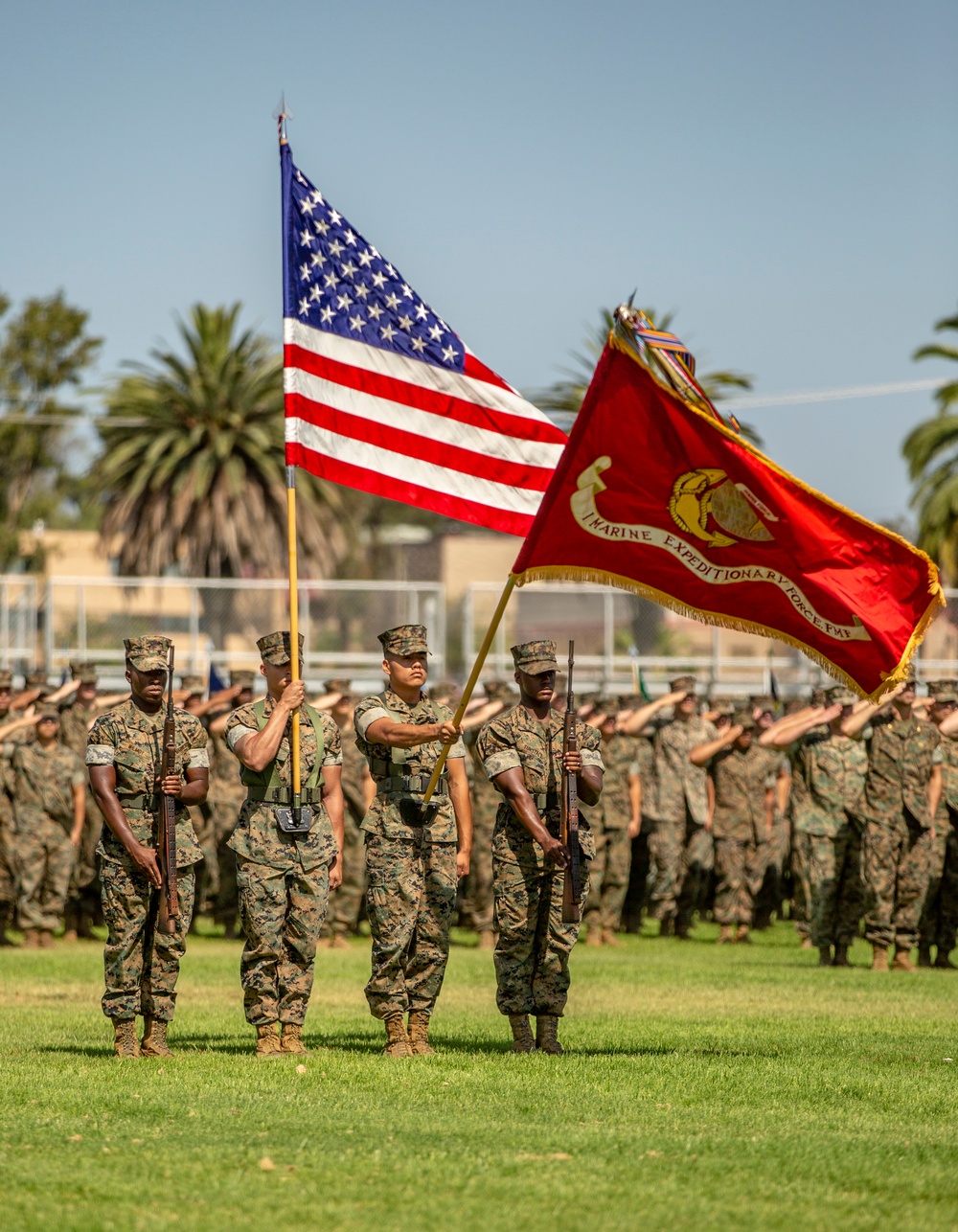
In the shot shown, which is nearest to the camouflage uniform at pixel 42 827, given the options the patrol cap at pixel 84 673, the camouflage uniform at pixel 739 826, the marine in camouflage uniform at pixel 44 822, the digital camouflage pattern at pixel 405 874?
the marine in camouflage uniform at pixel 44 822

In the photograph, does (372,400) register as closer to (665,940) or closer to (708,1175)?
(708,1175)

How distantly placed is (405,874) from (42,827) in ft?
27.1

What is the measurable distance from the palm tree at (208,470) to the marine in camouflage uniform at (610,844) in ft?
72.1

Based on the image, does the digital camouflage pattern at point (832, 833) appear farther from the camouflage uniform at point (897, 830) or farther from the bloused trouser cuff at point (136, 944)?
the bloused trouser cuff at point (136, 944)

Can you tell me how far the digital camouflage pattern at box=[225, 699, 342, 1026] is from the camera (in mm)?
9672

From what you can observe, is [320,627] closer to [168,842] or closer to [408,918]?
[408,918]

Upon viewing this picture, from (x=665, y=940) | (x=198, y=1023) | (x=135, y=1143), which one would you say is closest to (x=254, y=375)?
(x=665, y=940)

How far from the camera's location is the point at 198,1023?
1152cm

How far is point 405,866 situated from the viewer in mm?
9797

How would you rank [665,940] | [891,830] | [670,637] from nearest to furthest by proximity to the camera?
[891,830] < [665,940] < [670,637]

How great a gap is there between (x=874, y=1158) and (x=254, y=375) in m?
35.0

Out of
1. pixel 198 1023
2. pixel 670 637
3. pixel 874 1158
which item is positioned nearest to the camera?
pixel 874 1158

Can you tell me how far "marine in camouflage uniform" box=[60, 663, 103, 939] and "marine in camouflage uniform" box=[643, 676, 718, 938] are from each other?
5885mm

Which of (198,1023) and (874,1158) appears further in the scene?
(198,1023)
